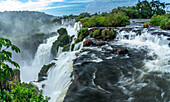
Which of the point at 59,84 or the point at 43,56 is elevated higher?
the point at 59,84

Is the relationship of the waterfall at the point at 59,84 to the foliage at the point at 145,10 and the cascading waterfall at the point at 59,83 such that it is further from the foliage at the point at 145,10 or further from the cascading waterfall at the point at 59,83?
the foliage at the point at 145,10

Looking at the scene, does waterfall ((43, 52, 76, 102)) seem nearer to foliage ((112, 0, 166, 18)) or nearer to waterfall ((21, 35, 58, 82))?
waterfall ((21, 35, 58, 82))

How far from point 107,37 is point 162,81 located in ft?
38.0

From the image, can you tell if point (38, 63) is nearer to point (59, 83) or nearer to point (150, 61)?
point (59, 83)

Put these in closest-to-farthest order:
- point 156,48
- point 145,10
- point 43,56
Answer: point 156,48 → point 43,56 → point 145,10

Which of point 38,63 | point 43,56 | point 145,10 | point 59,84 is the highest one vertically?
point 145,10

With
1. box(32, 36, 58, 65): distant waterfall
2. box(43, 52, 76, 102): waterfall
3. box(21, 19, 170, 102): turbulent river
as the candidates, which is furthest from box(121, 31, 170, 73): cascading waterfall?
box(32, 36, 58, 65): distant waterfall

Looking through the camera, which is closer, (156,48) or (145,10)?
A: (156,48)

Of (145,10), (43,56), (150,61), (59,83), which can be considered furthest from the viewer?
(145,10)

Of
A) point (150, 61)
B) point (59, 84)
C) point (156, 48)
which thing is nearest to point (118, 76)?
point (150, 61)

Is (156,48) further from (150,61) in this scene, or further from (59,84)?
(59,84)

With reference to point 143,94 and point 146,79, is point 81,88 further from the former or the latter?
point 146,79

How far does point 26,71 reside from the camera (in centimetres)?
2853

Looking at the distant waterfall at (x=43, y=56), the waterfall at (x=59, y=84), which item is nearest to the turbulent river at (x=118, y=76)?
the waterfall at (x=59, y=84)
